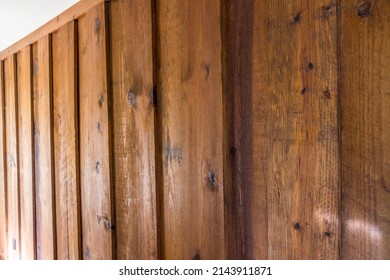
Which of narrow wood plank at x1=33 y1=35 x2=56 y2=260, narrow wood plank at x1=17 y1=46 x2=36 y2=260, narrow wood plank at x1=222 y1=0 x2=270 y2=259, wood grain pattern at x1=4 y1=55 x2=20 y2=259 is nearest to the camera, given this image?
narrow wood plank at x1=222 y1=0 x2=270 y2=259

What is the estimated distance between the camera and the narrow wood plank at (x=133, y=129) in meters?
0.98

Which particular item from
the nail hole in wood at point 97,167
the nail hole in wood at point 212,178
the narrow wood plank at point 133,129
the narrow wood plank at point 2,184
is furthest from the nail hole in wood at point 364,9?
the narrow wood plank at point 2,184

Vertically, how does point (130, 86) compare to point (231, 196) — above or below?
above

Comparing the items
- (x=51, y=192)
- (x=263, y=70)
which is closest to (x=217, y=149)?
(x=263, y=70)

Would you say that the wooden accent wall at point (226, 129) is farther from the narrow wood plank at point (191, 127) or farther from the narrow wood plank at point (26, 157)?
the narrow wood plank at point (26, 157)

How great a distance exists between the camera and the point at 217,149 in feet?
2.65

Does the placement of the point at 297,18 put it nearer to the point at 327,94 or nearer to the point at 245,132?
the point at 327,94

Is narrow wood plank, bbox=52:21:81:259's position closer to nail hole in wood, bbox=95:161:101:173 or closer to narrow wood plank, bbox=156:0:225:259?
nail hole in wood, bbox=95:161:101:173

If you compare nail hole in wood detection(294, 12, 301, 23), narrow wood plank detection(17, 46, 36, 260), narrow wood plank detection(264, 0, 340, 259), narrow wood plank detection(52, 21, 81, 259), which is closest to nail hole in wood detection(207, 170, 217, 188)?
narrow wood plank detection(264, 0, 340, 259)

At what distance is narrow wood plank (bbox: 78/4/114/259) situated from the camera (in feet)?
3.79

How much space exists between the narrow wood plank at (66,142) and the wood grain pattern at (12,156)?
60 centimetres

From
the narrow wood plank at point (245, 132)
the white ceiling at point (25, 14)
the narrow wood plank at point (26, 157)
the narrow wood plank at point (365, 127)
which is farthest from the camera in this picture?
the narrow wood plank at point (26, 157)

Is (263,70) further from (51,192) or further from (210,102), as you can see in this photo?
(51,192)
